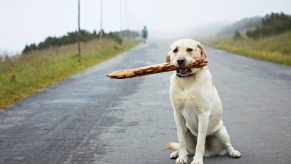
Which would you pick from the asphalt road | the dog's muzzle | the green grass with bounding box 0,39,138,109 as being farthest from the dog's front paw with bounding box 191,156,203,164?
the green grass with bounding box 0,39,138,109

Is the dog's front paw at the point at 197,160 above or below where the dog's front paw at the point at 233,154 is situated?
above

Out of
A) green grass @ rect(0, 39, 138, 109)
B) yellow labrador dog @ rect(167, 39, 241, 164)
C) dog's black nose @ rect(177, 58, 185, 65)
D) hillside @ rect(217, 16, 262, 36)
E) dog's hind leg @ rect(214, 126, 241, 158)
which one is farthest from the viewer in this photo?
hillside @ rect(217, 16, 262, 36)

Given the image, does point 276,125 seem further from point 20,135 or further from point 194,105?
point 20,135

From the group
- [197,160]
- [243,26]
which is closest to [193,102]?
[197,160]

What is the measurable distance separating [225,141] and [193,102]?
785 mm

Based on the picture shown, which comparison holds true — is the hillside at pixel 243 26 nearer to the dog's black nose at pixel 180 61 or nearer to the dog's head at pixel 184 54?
the dog's head at pixel 184 54

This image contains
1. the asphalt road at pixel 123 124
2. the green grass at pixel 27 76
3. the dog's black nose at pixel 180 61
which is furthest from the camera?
the green grass at pixel 27 76

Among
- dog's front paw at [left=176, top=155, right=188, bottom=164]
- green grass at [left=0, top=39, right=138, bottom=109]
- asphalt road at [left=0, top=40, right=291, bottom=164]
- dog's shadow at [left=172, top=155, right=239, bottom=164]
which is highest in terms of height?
dog's front paw at [left=176, top=155, right=188, bottom=164]

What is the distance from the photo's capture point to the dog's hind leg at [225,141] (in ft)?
19.4

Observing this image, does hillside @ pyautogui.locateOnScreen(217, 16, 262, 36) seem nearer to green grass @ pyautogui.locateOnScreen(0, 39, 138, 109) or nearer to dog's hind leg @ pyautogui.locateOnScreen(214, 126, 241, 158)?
green grass @ pyautogui.locateOnScreen(0, 39, 138, 109)

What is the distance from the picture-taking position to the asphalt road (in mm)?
→ 6309

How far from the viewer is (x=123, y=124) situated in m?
8.55

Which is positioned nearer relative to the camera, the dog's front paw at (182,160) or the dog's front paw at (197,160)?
the dog's front paw at (197,160)

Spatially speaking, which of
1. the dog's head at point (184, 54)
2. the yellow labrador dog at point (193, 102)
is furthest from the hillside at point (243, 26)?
the dog's head at point (184, 54)
